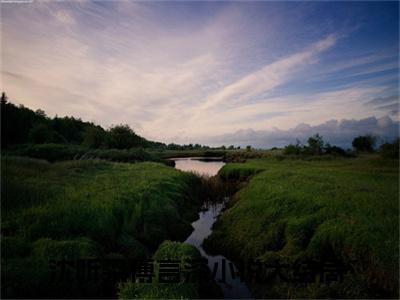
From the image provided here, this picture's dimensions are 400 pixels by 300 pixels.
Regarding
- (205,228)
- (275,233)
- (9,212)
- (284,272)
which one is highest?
(9,212)

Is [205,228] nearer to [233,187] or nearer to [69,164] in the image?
[233,187]

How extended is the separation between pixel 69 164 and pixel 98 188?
38.1 ft

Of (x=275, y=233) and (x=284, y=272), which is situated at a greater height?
(x=275, y=233)

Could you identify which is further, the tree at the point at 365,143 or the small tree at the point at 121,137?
the small tree at the point at 121,137

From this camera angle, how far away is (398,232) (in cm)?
928

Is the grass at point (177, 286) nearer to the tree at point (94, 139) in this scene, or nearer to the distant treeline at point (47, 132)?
the distant treeline at point (47, 132)

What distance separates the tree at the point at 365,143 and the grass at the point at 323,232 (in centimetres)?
3799

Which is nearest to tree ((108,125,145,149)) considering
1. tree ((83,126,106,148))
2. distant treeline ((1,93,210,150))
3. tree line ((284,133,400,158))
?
distant treeline ((1,93,210,150))

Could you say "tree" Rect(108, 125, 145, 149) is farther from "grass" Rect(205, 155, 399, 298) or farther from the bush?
the bush

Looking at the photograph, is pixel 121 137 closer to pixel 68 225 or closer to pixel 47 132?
pixel 47 132

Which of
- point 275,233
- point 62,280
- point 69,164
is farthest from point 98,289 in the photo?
point 69,164

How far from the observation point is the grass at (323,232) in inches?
315

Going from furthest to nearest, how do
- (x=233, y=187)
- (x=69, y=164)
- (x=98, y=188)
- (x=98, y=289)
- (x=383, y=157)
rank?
(x=383, y=157)
(x=233, y=187)
(x=69, y=164)
(x=98, y=188)
(x=98, y=289)

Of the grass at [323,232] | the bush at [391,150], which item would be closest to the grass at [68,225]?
the grass at [323,232]
